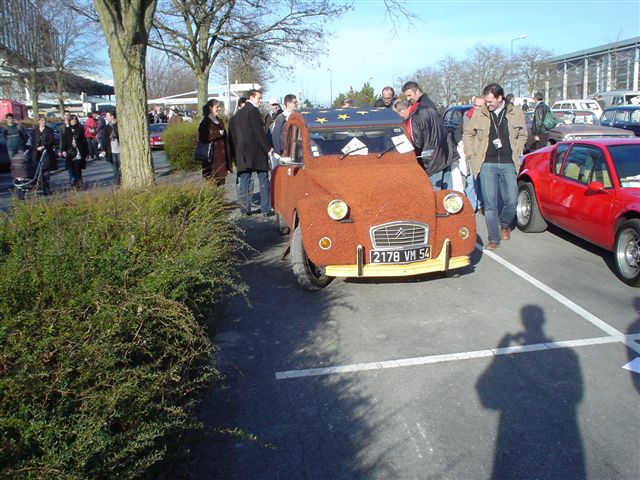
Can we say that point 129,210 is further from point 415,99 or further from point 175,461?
point 415,99

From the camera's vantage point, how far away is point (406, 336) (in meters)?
4.82

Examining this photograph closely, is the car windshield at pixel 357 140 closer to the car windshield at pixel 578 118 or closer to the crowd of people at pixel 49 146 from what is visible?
the crowd of people at pixel 49 146

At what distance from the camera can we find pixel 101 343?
8.36ft

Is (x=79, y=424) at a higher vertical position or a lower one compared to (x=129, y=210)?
lower

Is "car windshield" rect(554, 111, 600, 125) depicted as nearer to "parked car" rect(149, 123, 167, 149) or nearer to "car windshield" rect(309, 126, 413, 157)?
"car windshield" rect(309, 126, 413, 157)

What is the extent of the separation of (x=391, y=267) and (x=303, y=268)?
3.04 ft

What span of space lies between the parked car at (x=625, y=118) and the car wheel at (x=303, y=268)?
16.3 meters

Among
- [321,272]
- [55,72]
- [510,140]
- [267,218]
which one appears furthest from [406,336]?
[55,72]

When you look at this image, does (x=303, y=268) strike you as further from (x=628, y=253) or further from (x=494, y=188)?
(x=628, y=253)

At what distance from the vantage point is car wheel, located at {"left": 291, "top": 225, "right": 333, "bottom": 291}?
583 centimetres

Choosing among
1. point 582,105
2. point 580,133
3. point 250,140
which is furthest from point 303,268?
point 582,105

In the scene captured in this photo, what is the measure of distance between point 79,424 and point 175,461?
0.64 metres

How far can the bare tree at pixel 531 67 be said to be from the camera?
149 ft

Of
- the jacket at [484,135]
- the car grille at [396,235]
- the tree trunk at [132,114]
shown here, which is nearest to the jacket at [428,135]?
the jacket at [484,135]
